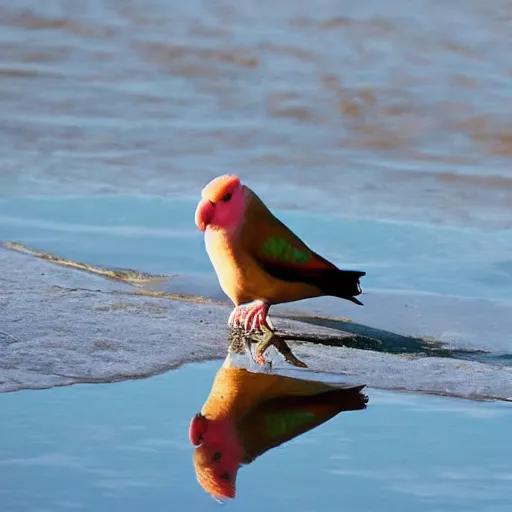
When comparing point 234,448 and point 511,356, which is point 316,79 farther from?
point 234,448

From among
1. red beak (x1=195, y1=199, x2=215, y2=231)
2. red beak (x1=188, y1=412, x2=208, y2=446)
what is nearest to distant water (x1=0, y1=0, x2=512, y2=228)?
red beak (x1=195, y1=199, x2=215, y2=231)

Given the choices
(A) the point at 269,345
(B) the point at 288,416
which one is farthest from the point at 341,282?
(B) the point at 288,416

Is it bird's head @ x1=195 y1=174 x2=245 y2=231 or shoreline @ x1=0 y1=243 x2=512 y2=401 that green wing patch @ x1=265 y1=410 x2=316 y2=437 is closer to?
shoreline @ x1=0 y1=243 x2=512 y2=401

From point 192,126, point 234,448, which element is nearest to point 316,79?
point 192,126

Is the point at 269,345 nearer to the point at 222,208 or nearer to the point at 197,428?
the point at 222,208

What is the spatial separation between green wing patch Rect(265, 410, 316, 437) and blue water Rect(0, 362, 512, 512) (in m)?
0.07

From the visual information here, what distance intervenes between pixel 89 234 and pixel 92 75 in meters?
3.98

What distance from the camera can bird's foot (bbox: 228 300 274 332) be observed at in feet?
17.0

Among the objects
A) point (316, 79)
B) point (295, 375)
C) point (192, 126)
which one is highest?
point (316, 79)

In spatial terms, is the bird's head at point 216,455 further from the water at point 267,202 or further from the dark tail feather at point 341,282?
the dark tail feather at point 341,282

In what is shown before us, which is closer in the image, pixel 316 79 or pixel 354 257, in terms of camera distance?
pixel 354 257

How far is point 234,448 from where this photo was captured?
12.6ft

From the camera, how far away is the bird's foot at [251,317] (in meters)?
5.18

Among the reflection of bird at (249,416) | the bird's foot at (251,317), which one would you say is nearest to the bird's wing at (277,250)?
the bird's foot at (251,317)
